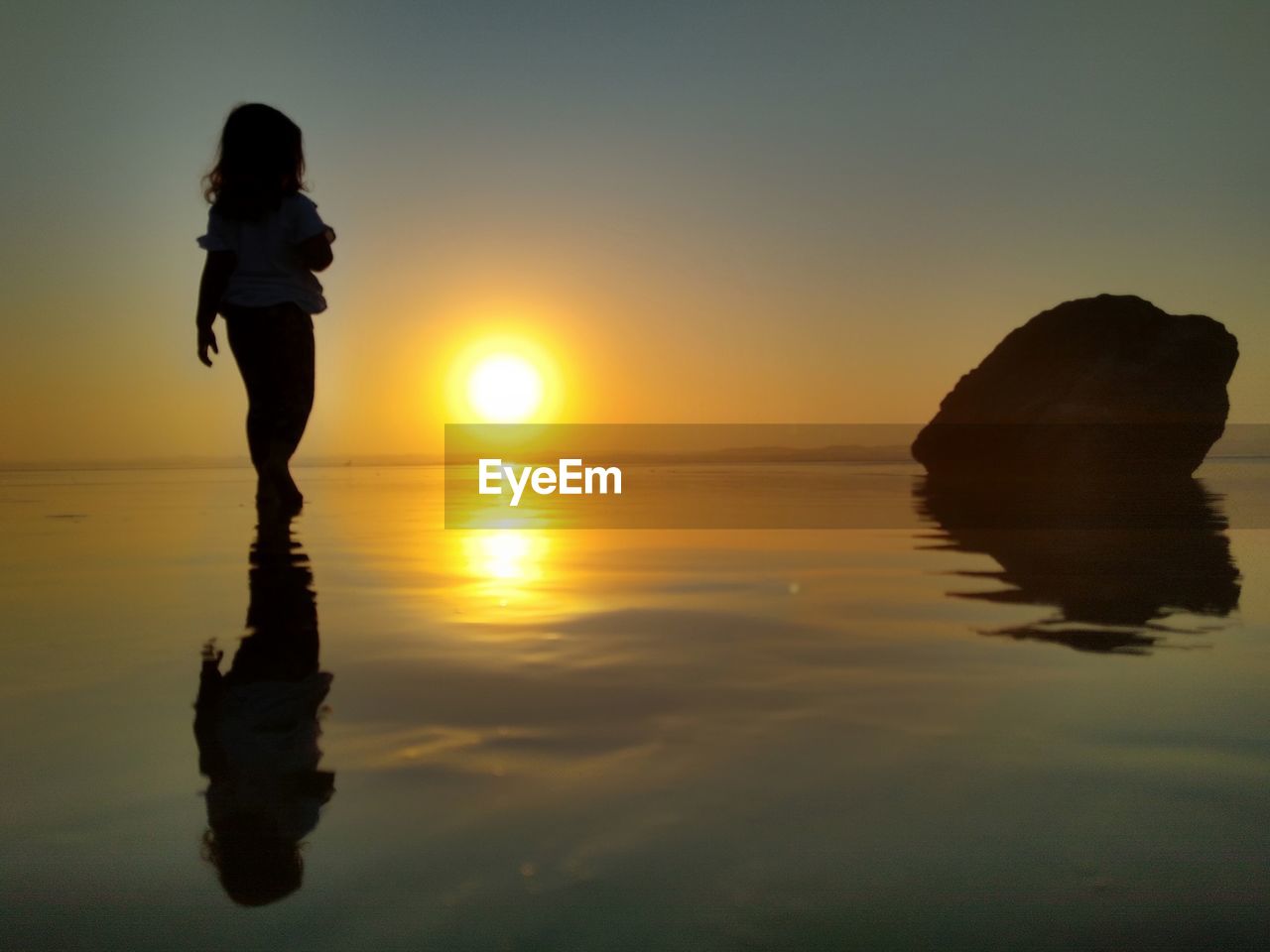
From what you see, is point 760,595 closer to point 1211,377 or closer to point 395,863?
point 395,863

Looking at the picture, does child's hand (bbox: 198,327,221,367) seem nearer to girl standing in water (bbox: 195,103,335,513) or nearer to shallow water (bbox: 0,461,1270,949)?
girl standing in water (bbox: 195,103,335,513)

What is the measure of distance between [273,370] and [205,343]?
373mm

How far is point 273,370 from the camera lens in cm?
537

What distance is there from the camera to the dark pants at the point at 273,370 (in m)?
5.33

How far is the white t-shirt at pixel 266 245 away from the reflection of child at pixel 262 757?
312cm

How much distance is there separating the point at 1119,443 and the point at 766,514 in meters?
13.5

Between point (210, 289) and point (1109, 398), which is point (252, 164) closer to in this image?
point (210, 289)

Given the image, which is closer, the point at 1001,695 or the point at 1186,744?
the point at 1186,744

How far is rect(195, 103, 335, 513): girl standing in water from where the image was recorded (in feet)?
17.2

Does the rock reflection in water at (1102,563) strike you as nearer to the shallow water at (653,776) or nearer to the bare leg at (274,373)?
the shallow water at (653,776)

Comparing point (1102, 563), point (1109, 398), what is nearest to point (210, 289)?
point (1102, 563)

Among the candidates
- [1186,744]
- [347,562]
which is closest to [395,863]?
[1186,744]

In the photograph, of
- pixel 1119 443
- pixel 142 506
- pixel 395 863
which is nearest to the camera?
pixel 395 863

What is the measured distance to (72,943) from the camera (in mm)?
978
